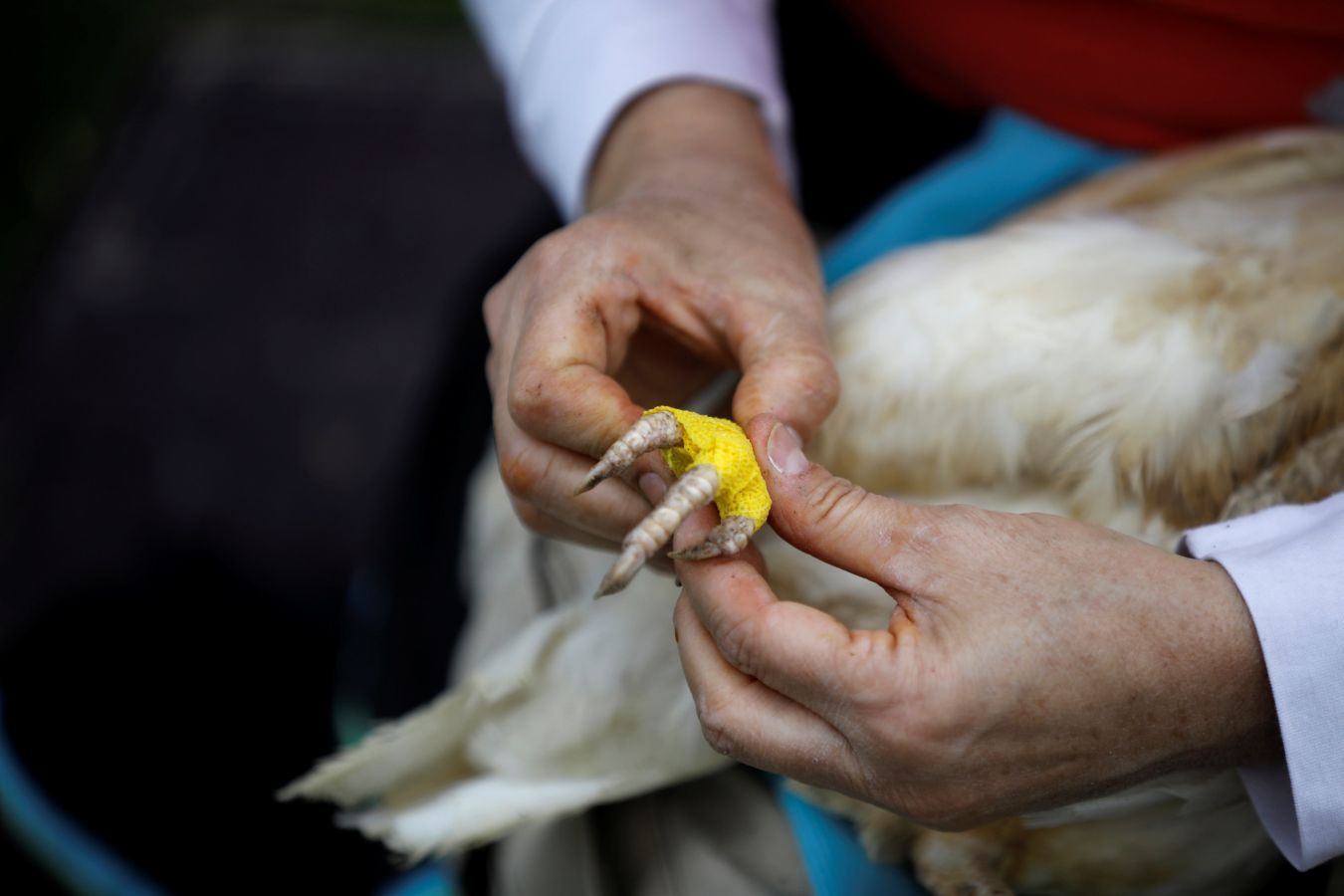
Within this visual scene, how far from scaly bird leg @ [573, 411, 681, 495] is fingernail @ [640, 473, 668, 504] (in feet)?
0.21

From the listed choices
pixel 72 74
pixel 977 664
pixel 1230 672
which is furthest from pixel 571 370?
pixel 72 74

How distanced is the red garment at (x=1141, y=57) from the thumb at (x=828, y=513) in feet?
1.86

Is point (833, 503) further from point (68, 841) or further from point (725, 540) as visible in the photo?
point (68, 841)

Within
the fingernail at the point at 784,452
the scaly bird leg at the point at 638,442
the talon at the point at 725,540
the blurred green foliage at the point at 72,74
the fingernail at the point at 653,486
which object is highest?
the scaly bird leg at the point at 638,442

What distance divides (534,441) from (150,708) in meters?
0.95

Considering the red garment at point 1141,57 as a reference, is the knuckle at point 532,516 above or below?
below

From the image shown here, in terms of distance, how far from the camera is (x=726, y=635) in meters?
0.60

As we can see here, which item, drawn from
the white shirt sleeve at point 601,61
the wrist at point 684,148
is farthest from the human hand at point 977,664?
the white shirt sleeve at point 601,61

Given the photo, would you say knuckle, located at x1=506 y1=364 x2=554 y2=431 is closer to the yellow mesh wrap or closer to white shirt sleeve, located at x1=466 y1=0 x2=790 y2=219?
the yellow mesh wrap

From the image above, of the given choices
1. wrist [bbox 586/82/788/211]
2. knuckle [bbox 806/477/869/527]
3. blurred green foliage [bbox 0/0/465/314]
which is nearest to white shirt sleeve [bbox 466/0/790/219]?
wrist [bbox 586/82/788/211]

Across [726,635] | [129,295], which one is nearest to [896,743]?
[726,635]

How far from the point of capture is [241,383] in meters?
2.05

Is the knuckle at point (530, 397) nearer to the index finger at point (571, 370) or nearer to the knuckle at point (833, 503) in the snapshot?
the index finger at point (571, 370)

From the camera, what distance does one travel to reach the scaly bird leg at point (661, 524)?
515 millimetres
